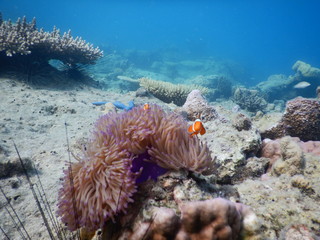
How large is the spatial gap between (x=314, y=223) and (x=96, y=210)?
81.9 inches

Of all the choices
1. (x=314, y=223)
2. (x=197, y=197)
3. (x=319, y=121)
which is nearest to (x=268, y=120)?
(x=319, y=121)

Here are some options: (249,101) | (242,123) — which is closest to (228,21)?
(249,101)

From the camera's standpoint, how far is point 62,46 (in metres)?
7.32

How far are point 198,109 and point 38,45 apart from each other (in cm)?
585

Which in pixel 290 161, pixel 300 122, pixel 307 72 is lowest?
pixel 290 161

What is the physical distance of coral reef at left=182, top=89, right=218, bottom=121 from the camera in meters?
5.31

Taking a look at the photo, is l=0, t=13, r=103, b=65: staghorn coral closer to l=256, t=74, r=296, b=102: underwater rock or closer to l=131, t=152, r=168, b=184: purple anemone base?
l=131, t=152, r=168, b=184: purple anemone base

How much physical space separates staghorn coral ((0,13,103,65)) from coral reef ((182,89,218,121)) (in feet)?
16.3

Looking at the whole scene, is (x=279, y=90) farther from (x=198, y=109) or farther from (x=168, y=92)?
(x=198, y=109)

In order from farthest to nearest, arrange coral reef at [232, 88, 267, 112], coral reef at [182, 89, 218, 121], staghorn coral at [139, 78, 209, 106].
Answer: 1. coral reef at [232, 88, 267, 112]
2. staghorn coral at [139, 78, 209, 106]
3. coral reef at [182, 89, 218, 121]

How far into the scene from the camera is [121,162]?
70.8 inches

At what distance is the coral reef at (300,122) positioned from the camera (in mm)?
4297

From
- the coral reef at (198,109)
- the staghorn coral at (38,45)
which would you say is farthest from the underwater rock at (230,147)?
the staghorn coral at (38,45)

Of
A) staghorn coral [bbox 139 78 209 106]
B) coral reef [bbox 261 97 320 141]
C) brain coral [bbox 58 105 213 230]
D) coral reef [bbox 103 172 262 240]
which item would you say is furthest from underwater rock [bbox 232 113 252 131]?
staghorn coral [bbox 139 78 209 106]
